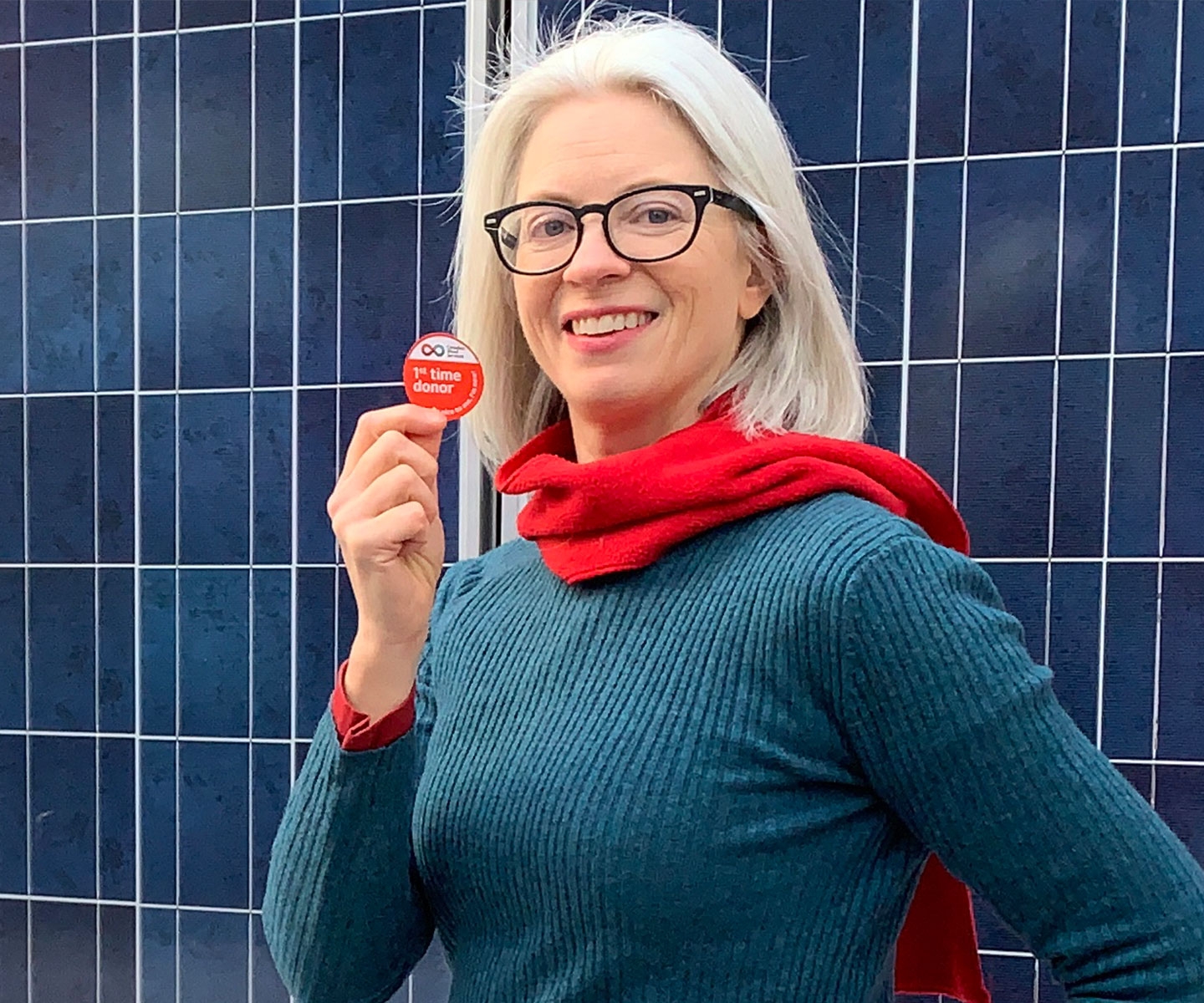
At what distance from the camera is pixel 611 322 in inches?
33.6

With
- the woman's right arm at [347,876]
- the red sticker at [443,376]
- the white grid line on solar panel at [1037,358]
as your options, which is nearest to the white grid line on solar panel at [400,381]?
the white grid line on solar panel at [1037,358]

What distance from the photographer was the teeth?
85 cm

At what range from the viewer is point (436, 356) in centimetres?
87

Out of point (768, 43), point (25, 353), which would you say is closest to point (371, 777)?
point (768, 43)

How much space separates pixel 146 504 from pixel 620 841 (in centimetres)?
107

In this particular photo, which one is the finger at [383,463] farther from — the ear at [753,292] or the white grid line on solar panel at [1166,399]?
the white grid line on solar panel at [1166,399]

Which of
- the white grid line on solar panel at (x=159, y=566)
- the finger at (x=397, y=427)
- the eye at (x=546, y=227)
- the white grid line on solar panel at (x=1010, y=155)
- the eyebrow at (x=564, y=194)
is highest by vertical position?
the white grid line on solar panel at (x=1010, y=155)

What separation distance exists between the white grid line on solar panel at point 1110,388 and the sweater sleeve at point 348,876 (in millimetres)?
787

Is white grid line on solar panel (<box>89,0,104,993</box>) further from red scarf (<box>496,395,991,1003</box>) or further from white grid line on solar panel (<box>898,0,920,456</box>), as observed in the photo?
white grid line on solar panel (<box>898,0,920,456</box>)

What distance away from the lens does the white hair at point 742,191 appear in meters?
0.85

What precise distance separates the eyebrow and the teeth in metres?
0.09

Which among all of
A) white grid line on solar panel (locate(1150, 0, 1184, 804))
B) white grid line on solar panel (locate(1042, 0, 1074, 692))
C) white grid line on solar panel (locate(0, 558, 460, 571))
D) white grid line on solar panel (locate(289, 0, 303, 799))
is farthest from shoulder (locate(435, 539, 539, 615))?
white grid line on solar panel (locate(1150, 0, 1184, 804))

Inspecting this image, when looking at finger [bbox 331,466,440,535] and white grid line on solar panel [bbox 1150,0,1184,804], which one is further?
white grid line on solar panel [bbox 1150,0,1184,804]

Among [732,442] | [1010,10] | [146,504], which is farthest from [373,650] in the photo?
[1010,10]
